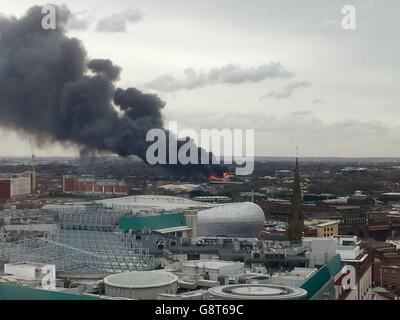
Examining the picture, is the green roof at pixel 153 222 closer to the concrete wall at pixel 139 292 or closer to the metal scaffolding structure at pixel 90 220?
the metal scaffolding structure at pixel 90 220

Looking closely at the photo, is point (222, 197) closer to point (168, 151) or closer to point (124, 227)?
point (168, 151)

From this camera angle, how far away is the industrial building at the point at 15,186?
23.6 meters

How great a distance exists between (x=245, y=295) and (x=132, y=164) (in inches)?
1119

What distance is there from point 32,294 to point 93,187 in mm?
19850

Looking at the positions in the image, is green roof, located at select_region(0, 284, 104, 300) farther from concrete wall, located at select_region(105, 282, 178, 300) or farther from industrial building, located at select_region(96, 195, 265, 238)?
industrial building, located at select_region(96, 195, 265, 238)

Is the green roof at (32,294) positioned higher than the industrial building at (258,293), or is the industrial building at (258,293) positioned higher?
the industrial building at (258,293)

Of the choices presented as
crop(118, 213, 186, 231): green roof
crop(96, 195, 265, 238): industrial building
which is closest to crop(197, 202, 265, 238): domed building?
crop(96, 195, 265, 238): industrial building

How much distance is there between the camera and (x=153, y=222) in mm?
14438

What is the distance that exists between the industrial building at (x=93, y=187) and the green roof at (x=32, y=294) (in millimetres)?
19123

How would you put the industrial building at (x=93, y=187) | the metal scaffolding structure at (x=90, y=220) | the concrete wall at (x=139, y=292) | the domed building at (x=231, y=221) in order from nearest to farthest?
the concrete wall at (x=139, y=292) < the metal scaffolding structure at (x=90, y=220) < the domed building at (x=231, y=221) < the industrial building at (x=93, y=187)

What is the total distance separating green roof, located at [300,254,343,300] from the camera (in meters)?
6.78

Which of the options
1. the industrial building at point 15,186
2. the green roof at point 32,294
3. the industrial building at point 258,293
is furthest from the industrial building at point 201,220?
the industrial building at point 258,293

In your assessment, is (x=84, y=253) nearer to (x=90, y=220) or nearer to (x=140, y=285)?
(x=140, y=285)
